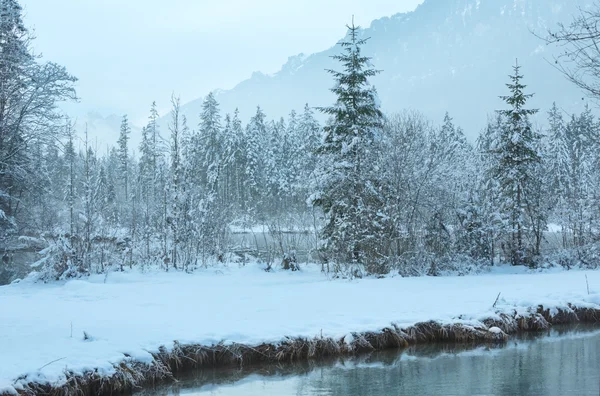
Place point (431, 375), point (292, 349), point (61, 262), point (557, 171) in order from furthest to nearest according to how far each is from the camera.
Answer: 1. point (557, 171)
2. point (61, 262)
3. point (292, 349)
4. point (431, 375)

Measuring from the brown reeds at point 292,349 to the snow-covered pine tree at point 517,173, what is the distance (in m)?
11.6

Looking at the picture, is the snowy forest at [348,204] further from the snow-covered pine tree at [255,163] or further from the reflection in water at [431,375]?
the snow-covered pine tree at [255,163]

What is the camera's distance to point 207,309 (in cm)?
1048

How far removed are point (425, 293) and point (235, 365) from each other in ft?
19.7

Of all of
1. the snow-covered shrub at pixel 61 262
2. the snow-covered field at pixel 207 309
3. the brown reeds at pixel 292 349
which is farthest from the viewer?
the snow-covered shrub at pixel 61 262

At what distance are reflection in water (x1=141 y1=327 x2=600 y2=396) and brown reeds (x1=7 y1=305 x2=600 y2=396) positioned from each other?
7.7 inches

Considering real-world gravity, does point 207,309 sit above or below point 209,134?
below

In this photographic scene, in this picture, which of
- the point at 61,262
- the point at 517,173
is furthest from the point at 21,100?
the point at 517,173

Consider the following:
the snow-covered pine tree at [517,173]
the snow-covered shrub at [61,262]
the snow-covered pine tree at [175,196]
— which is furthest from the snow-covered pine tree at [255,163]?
the snow-covered shrub at [61,262]

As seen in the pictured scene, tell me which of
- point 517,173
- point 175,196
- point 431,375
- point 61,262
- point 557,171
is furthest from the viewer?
point 557,171

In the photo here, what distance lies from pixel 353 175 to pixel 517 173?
9.77 meters

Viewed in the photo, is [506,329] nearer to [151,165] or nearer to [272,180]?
[272,180]

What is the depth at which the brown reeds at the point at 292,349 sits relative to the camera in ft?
22.7

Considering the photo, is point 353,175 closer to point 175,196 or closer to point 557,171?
point 175,196
